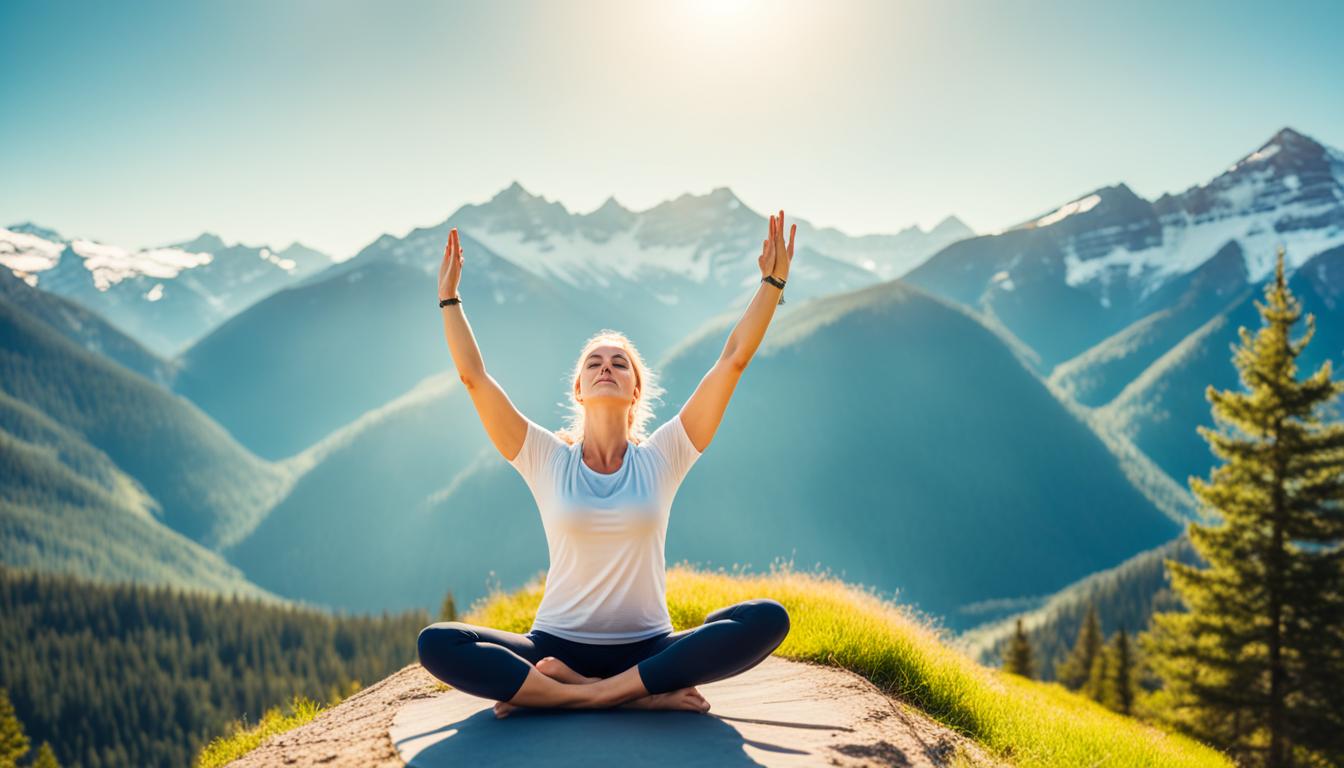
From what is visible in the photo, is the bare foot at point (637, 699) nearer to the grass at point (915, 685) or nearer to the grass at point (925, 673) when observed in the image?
the grass at point (915, 685)

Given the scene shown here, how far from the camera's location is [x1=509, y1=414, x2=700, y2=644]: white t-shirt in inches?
217

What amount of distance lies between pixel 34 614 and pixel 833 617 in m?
161

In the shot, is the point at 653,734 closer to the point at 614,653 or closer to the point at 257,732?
the point at 614,653

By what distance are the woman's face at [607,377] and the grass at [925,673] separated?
11.8 ft

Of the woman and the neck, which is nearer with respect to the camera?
the woman

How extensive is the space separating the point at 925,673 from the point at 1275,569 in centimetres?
1716

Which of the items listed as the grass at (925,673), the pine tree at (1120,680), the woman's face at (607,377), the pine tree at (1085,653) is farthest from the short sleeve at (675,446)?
the pine tree at (1085,653)

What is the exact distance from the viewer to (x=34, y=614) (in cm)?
12569

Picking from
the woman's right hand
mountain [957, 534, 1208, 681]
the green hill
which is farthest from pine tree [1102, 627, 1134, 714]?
the green hill

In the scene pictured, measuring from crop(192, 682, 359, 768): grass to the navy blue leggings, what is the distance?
3226 millimetres

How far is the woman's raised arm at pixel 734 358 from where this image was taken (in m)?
6.04

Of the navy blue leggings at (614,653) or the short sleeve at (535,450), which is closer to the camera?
the navy blue leggings at (614,653)

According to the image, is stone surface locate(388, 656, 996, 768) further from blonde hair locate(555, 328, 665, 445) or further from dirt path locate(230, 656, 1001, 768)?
blonde hair locate(555, 328, 665, 445)

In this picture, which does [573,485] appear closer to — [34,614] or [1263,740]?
[1263,740]
